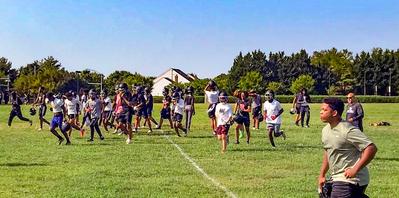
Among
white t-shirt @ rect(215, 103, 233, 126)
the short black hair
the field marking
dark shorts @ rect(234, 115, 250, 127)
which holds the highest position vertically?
the short black hair

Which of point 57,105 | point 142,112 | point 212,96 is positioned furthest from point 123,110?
point 142,112

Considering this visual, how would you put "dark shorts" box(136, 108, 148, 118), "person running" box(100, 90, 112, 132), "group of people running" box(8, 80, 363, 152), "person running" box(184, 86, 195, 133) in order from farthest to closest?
"person running" box(100, 90, 112, 132) → "dark shorts" box(136, 108, 148, 118) → "person running" box(184, 86, 195, 133) → "group of people running" box(8, 80, 363, 152)

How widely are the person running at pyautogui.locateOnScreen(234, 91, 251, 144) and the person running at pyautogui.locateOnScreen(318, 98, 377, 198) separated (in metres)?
13.0

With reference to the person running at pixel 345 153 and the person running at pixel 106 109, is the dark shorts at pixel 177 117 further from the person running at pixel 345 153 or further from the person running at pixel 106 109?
the person running at pixel 345 153

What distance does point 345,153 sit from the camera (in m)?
6.82

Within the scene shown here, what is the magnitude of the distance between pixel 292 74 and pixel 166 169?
385 feet

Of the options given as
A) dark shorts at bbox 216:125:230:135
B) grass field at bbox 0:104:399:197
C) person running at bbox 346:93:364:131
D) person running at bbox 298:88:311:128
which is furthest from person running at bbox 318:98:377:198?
person running at bbox 298:88:311:128

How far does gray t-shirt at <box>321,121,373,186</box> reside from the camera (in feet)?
21.9

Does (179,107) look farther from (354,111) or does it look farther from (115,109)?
(354,111)

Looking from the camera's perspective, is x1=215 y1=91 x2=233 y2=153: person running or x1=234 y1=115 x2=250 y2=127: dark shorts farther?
x1=234 y1=115 x2=250 y2=127: dark shorts

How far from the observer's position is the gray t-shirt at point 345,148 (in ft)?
21.9

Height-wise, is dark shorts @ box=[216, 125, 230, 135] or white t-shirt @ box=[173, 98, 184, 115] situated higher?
white t-shirt @ box=[173, 98, 184, 115]

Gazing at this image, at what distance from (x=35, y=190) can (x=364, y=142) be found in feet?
20.5

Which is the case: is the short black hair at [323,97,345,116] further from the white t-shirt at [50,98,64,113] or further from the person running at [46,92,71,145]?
the white t-shirt at [50,98,64,113]
